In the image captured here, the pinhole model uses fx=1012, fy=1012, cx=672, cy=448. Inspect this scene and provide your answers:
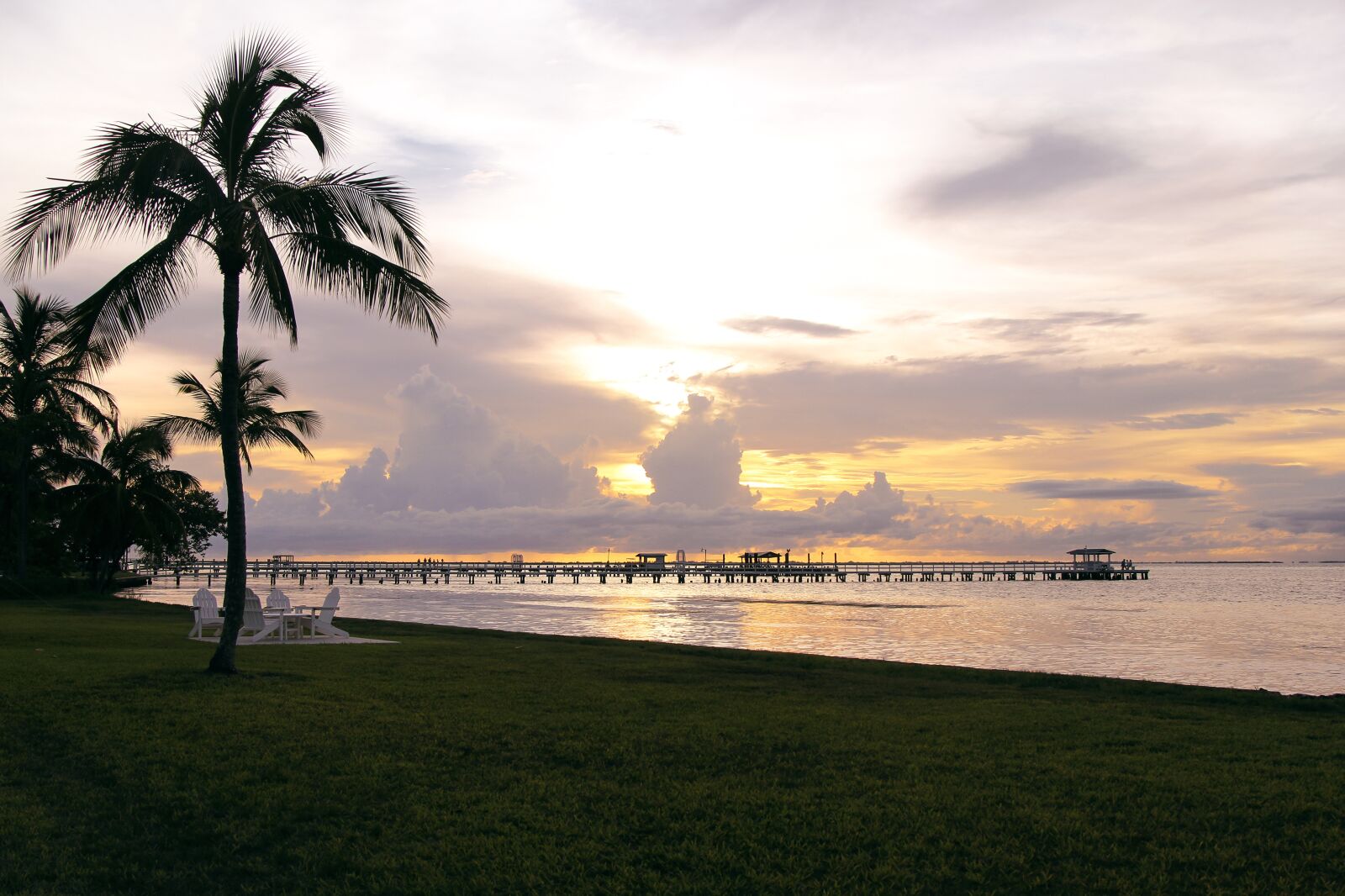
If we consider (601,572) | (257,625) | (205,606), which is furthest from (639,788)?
(601,572)

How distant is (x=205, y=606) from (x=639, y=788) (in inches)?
608

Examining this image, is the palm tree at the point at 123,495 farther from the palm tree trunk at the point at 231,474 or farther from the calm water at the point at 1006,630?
the palm tree trunk at the point at 231,474

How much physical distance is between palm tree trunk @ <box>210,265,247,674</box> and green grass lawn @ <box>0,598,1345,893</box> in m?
0.52

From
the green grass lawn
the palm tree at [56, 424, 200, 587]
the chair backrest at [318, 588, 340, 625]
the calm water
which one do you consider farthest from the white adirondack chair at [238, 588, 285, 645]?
the palm tree at [56, 424, 200, 587]

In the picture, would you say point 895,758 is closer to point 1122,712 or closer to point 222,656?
point 1122,712

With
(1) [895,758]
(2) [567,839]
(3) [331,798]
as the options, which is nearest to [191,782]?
(3) [331,798]

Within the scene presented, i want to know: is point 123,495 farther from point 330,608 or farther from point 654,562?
point 654,562

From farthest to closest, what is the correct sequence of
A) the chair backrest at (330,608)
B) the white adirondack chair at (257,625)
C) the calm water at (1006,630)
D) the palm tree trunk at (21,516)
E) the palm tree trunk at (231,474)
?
the palm tree trunk at (21,516) < the calm water at (1006,630) < the chair backrest at (330,608) < the white adirondack chair at (257,625) < the palm tree trunk at (231,474)

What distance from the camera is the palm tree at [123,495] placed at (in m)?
40.1

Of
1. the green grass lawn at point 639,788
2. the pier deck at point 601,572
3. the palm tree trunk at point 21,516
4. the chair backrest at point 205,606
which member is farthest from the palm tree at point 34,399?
the pier deck at point 601,572

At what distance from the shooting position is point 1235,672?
75.5 ft

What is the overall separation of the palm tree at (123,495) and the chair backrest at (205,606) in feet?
67.8

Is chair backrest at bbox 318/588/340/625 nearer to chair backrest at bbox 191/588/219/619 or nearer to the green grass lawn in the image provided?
chair backrest at bbox 191/588/219/619

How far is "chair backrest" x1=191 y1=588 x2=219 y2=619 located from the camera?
19.5 m
